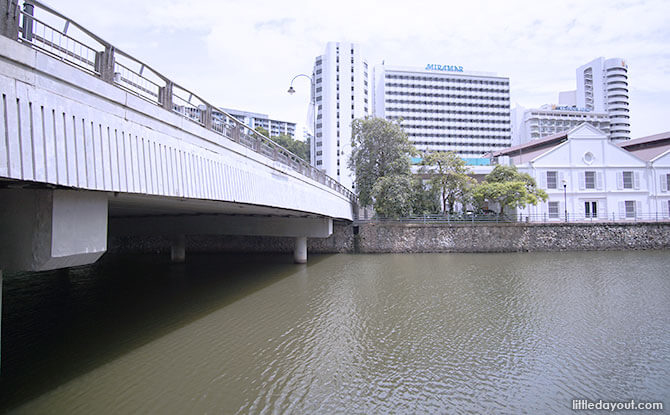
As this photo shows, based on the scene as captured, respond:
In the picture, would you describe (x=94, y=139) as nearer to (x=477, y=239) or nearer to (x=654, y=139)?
(x=477, y=239)

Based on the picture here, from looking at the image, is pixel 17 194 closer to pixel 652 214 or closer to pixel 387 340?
pixel 387 340

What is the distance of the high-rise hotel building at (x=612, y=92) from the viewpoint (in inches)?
3241

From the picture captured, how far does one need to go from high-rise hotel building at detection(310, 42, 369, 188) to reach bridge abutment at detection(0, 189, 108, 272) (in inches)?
2325

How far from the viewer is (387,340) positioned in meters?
8.30

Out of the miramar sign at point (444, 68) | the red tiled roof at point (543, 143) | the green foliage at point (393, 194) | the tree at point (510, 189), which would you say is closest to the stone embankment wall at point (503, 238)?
the green foliage at point (393, 194)

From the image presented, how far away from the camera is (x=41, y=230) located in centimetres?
505

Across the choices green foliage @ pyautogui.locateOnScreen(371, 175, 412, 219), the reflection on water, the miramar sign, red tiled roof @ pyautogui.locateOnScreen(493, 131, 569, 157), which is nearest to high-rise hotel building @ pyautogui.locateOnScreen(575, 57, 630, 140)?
the miramar sign

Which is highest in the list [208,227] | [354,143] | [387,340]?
[354,143]

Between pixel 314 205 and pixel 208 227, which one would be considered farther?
pixel 208 227

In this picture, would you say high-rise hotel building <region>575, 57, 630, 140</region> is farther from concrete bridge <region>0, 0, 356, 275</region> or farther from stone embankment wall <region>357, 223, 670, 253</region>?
concrete bridge <region>0, 0, 356, 275</region>

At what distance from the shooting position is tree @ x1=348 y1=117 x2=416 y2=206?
29.5 m

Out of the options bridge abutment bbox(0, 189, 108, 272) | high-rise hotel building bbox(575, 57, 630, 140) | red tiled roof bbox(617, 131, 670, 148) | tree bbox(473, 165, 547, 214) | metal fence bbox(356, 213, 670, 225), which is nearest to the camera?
bridge abutment bbox(0, 189, 108, 272)

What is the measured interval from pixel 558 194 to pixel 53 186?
35.3 metres

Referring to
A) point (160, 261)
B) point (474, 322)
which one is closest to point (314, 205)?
point (474, 322)
